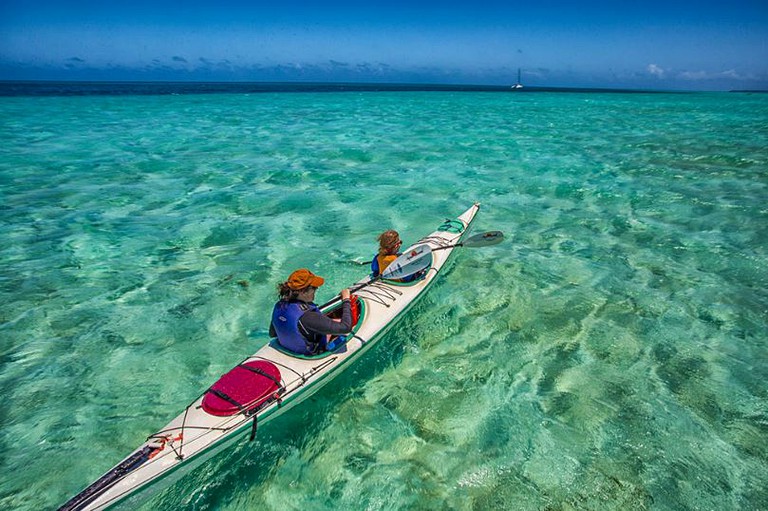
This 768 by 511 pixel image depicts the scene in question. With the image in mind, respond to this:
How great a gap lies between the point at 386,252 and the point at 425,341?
1771 mm

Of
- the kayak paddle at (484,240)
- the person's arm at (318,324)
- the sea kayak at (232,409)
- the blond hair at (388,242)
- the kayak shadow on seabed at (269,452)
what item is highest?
the blond hair at (388,242)

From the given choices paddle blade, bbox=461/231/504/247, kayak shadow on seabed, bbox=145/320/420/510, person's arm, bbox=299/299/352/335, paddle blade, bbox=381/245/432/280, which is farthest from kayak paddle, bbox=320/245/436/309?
person's arm, bbox=299/299/352/335

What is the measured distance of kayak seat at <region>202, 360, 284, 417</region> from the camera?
16.7ft

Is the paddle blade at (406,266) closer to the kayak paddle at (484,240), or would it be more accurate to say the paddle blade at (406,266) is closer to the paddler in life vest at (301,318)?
the kayak paddle at (484,240)

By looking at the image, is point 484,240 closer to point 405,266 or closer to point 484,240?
point 484,240

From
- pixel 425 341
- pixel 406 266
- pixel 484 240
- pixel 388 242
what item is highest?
pixel 388 242

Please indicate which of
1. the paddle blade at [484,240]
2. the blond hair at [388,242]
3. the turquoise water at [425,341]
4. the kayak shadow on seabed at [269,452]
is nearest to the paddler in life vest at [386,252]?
the blond hair at [388,242]

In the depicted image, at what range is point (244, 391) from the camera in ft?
17.3

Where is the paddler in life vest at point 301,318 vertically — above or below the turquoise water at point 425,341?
above

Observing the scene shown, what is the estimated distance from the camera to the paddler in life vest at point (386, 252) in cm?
784

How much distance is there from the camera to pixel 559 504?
4824 millimetres

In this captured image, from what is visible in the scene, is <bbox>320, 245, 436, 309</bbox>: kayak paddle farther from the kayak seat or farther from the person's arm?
the kayak seat

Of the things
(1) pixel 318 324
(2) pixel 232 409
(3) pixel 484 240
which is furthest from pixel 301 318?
(3) pixel 484 240

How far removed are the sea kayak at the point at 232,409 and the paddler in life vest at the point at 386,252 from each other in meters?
0.83
